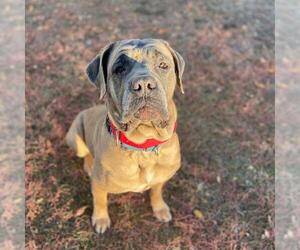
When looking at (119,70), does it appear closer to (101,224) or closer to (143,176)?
(143,176)

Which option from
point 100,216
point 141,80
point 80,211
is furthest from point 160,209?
point 141,80

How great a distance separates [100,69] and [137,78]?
0.37m

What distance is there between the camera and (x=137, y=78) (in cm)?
272

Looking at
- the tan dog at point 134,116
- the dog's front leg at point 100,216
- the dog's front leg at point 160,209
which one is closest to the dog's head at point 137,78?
the tan dog at point 134,116

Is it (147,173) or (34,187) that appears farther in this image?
(34,187)

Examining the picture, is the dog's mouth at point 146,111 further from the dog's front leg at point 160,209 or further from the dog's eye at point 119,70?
the dog's front leg at point 160,209

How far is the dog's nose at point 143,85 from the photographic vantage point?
8.92ft

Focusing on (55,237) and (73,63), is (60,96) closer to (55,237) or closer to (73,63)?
(73,63)

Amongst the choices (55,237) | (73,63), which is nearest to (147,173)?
(55,237)

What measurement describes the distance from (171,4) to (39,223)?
3267 millimetres

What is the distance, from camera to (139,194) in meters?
4.13

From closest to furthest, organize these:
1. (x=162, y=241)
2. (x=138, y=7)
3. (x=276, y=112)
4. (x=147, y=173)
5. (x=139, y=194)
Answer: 1. (x=147, y=173)
2. (x=162, y=241)
3. (x=139, y=194)
4. (x=276, y=112)
5. (x=138, y=7)

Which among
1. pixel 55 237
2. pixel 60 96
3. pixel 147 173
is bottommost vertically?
pixel 55 237

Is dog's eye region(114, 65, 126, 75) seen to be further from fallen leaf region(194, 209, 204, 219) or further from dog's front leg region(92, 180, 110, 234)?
fallen leaf region(194, 209, 204, 219)
